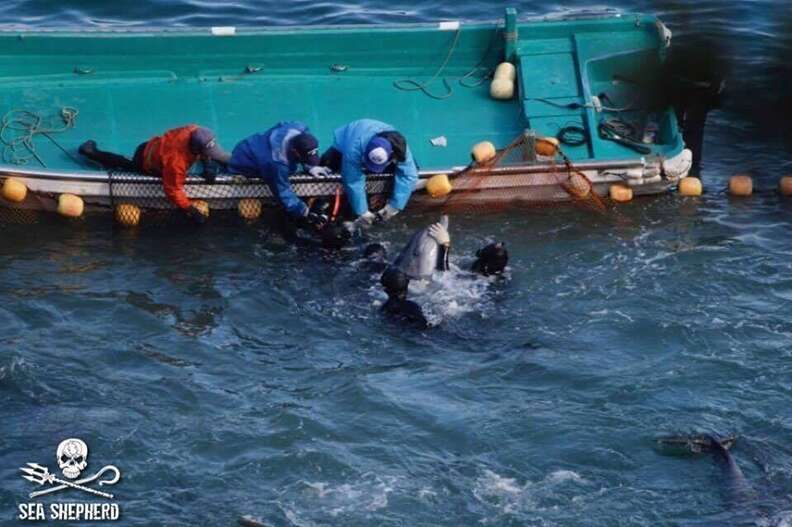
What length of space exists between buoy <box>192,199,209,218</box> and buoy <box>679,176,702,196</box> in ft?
18.3

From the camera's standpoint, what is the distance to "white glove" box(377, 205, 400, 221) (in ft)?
48.2

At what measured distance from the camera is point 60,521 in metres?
10.3

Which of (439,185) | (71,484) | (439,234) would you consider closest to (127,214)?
(439,185)

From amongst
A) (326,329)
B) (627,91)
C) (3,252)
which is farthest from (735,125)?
(3,252)

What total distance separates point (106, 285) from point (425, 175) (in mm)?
3735

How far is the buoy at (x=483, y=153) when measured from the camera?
48.8ft

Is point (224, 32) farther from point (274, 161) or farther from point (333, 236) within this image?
point (333, 236)

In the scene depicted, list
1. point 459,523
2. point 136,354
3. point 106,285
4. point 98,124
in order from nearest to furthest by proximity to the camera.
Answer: point 459,523 < point 136,354 < point 106,285 < point 98,124

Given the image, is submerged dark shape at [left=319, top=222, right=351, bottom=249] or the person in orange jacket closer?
submerged dark shape at [left=319, top=222, right=351, bottom=249]

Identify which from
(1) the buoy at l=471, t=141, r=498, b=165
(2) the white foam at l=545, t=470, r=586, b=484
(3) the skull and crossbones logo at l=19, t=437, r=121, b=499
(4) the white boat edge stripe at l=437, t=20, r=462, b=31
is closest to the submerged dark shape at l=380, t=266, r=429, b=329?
(1) the buoy at l=471, t=141, r=498, b=165

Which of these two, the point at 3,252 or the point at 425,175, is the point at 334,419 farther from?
the point at 3,252

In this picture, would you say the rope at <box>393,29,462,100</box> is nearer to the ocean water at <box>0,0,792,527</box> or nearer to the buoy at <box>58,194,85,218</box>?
the ocean water at <box>0,0,792,527</box>

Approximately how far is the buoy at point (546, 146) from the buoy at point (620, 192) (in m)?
0.80

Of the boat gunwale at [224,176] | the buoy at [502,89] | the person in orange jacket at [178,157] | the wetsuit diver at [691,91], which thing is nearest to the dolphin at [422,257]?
the boat gunwale at [224,176]
